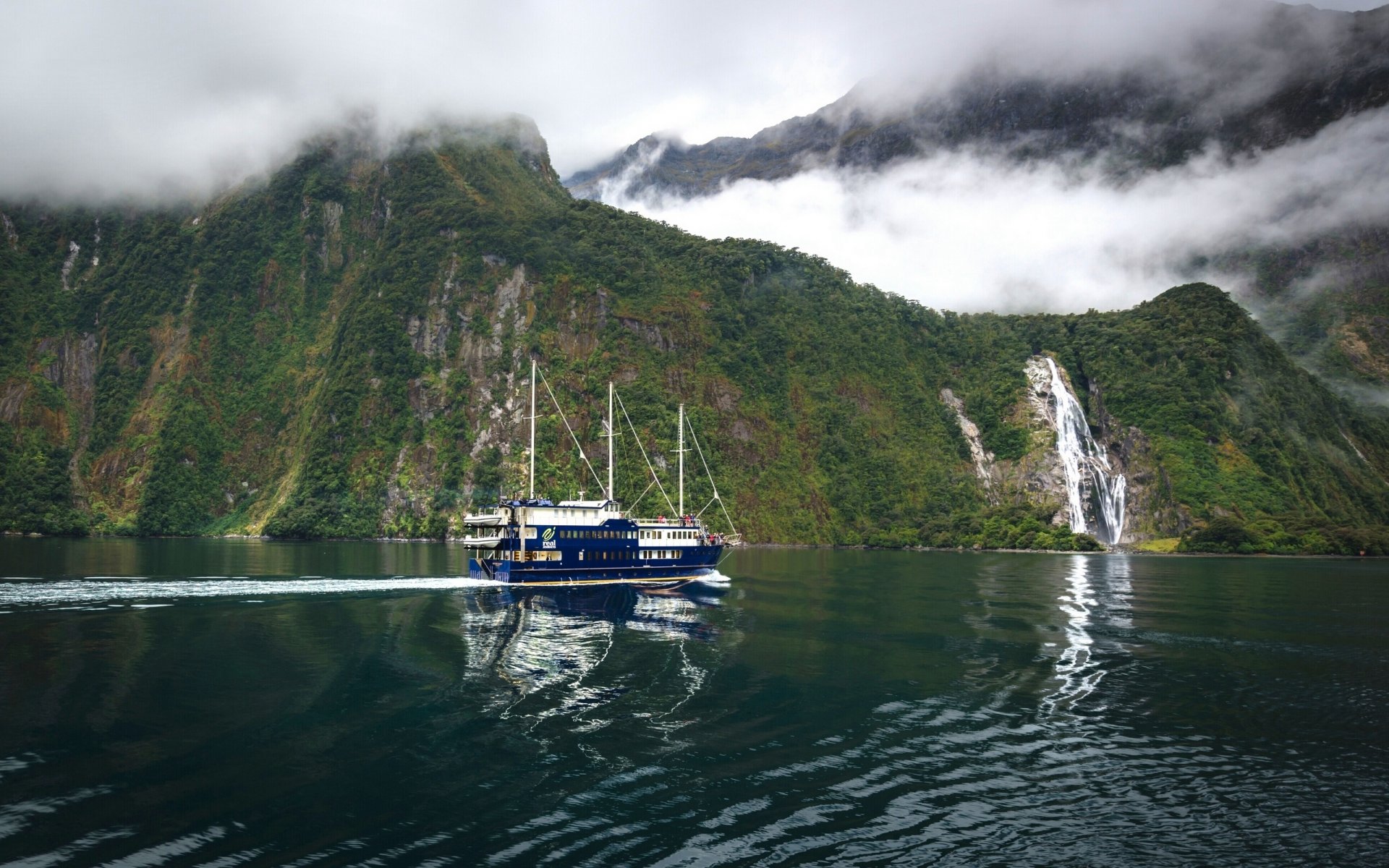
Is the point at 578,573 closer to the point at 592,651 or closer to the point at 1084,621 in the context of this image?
the point at 592,651

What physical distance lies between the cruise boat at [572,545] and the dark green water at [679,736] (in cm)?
1355

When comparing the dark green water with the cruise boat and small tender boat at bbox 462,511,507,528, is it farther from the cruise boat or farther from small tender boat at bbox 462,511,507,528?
small tender boat at bbox 462,511,507,528

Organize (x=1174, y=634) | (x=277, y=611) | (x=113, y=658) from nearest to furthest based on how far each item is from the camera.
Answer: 1. (x=113, y=658)
2. (x=1174, y=634)
3. (x=277, y=611)

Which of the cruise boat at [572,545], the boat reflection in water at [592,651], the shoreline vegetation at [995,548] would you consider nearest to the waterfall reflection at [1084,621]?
the boat reflection in water at [592,651]

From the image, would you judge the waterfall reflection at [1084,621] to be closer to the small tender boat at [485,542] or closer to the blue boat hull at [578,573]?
the blue boat hull at [578,573]

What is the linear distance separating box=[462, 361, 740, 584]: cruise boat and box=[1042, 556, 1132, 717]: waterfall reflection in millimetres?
36911

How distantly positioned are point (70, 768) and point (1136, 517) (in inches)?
7905

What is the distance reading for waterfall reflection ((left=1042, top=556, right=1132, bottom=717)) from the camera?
133ft

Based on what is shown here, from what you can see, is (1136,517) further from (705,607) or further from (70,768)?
(70,768)

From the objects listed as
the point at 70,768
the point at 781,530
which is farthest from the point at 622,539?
the point at 781,530

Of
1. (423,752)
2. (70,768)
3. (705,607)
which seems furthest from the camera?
(705,607)

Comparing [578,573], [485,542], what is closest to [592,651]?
[578,573]

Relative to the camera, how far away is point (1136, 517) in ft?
633

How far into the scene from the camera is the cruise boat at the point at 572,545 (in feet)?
267
